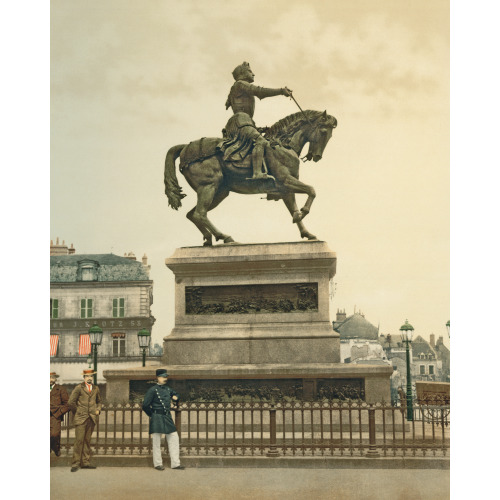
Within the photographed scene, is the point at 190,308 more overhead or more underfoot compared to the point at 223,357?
more overhead

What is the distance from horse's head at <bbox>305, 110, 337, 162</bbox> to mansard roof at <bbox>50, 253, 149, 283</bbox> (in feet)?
109

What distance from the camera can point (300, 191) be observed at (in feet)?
44.5

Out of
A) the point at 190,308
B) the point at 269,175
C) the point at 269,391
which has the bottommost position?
the point at 269,391

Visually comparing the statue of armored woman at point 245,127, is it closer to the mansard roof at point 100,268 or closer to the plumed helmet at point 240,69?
the plumed helmet at point 240,69

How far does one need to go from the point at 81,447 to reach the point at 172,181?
5962 mm

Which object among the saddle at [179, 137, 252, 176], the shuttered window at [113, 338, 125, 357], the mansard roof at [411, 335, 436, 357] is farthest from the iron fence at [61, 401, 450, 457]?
the mansard roof at [411, 335, 436, 357]

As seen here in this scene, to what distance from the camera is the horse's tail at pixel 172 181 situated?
14.1 meters

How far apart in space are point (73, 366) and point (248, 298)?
1245 inches

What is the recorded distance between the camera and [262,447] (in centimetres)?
1020

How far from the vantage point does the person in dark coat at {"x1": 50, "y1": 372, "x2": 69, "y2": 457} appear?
34.8 feet

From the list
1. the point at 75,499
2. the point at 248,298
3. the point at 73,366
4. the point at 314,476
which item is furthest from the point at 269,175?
the point at 73,366

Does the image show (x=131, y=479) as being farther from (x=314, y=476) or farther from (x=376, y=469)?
(x=376, y=469)

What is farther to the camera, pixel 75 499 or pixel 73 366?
pixel 73 366

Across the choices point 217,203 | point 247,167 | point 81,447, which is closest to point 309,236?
point 247,167
